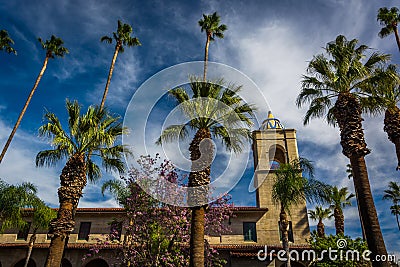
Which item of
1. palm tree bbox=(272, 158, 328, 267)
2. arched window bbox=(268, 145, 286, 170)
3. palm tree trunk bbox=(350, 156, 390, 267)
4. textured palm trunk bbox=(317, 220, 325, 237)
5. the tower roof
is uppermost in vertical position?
the tower roof

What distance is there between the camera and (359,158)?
12.6 meters

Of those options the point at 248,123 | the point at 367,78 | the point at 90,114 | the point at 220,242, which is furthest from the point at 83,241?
the point at 367,78

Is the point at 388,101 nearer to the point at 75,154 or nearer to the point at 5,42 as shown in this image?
the point at 75,154

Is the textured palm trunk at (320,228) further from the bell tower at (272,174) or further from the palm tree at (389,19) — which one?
the palm tree at (389,19)

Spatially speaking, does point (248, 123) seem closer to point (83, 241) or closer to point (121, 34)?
point (121, 34)

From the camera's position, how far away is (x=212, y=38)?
1845 centimetres

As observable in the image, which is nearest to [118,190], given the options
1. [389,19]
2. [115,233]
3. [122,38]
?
[115,233]

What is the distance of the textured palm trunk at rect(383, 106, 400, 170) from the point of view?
1553cm

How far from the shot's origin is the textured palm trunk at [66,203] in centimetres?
1120

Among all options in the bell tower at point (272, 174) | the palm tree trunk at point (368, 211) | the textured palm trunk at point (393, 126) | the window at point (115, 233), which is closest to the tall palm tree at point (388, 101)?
the textured palm trunk at point (393, 126)

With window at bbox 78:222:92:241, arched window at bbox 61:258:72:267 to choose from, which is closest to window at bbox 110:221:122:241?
window at bbox 78:222:92:241

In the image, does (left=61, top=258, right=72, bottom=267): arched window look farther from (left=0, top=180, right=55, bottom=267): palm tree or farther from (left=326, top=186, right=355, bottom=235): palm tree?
(left=326, top=186, right=355, bottom=235): palm tree

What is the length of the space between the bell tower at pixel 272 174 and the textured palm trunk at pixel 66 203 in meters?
13.8

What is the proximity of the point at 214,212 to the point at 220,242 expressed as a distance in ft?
21.8
